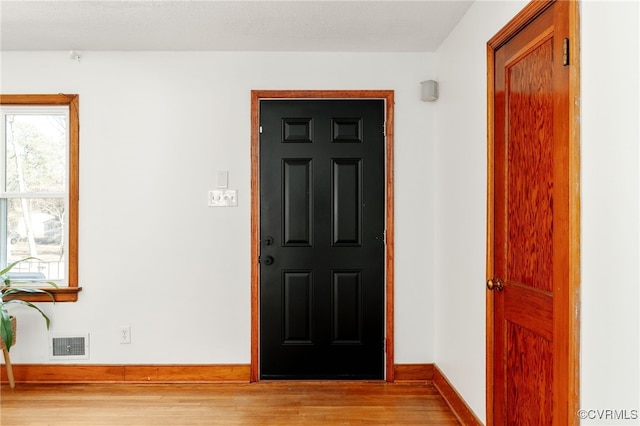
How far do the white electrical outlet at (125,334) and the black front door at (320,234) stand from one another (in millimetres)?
956

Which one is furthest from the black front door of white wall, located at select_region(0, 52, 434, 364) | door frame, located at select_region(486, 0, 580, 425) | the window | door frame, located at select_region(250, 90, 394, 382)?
door frame, located at select_region(486, 0, 580, 425)

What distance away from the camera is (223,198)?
3.60m

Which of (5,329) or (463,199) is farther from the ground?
(463,199)

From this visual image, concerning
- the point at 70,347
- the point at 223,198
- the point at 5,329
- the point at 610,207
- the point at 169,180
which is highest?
the point at 169,180

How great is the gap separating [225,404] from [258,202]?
1.37 meters

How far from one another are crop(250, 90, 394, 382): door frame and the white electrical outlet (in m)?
0.89

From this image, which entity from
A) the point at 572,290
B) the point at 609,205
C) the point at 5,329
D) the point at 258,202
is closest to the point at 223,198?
the point at 258,202

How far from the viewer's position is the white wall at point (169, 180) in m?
3.59

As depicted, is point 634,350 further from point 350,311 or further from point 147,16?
point 147,16

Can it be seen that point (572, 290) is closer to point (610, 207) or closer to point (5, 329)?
point (610, 207)

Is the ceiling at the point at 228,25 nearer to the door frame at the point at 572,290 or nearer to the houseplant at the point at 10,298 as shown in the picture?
the door frame at the point at 572,290

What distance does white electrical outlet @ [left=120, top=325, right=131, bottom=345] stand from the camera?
3.59m

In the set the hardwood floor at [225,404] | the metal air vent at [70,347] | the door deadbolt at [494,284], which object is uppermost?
the door deadbolt at [494,284]

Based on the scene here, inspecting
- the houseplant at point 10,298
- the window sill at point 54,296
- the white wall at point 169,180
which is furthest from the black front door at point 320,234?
the houseplant at point 10,298
